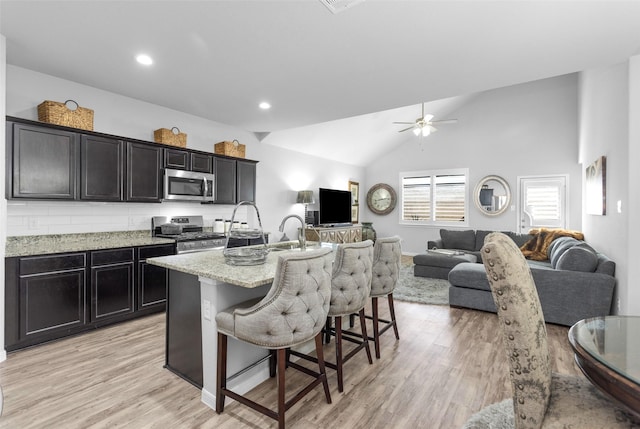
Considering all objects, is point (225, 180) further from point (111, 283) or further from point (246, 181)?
point (111, 283)

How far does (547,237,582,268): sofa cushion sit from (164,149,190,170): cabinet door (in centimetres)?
493

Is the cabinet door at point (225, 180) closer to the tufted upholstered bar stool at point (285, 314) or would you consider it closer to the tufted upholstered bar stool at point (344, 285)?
the tufted upholstered bar stool at point (344, 285)

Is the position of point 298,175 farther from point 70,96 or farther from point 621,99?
point 621,99

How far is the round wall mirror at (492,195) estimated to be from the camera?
7.35m

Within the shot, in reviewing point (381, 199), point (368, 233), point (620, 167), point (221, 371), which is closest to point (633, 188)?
point (620, 167)

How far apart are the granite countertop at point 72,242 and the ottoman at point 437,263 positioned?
4.21 m

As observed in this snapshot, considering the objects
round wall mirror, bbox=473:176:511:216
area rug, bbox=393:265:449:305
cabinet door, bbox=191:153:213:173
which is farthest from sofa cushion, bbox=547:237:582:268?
cabinet door, bbox=191:153:213:173

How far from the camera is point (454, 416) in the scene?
6.33ft

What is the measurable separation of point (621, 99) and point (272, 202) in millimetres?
5109

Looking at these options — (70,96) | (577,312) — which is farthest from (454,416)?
(70,96)

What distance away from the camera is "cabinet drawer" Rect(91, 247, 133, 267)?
3170mm

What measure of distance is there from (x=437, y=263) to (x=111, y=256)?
4903 mm

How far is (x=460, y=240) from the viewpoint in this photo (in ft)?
21.8

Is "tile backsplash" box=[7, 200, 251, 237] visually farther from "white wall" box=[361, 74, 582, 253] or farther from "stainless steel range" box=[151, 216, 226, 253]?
"white wall" box=[361, 74, 582, 253]
